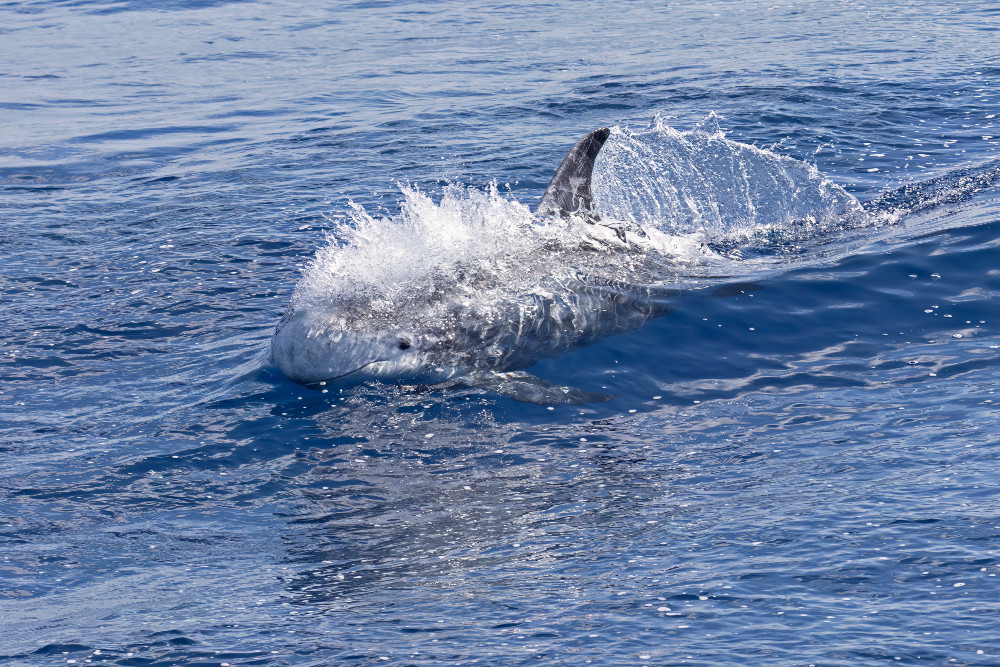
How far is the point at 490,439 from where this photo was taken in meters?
8.85

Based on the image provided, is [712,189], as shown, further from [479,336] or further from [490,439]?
[490,439]

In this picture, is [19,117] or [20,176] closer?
[20,176]

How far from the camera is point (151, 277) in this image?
13430 mm

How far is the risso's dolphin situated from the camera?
9953 millimetres

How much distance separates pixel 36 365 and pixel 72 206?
259 inches

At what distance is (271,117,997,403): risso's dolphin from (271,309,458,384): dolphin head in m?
0.01

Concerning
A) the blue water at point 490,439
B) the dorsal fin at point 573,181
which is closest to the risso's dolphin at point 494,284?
the dorsal fin at point 573,181

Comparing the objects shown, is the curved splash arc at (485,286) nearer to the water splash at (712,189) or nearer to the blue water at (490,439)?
the blue water at (490,439)

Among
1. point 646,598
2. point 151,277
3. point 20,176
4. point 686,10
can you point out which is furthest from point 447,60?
point 646,598

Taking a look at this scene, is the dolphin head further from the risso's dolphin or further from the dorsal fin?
the dorsal fin

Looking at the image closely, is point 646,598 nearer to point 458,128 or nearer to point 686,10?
point 458,128

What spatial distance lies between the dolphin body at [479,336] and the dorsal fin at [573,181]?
1.76 ft

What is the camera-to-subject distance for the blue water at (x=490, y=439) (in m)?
5.82

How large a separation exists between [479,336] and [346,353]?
1.28 m
